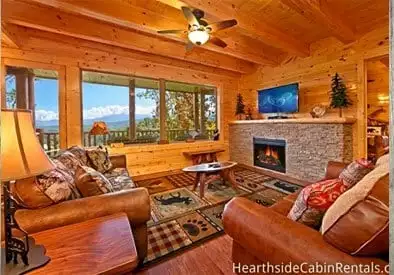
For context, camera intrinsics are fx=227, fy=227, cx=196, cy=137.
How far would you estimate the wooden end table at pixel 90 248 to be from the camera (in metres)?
0.98

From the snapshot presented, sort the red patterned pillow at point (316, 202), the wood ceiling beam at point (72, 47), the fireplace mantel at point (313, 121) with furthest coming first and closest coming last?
the fireplace mantel at point (313, 121) < the wood ceiling beam at point (72, 47) < the red patterned pillow at point (316, 202)

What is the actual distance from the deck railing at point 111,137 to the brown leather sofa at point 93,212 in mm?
2797

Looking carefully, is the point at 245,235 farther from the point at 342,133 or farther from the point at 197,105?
the point at 197,105

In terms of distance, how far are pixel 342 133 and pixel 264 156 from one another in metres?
1.74

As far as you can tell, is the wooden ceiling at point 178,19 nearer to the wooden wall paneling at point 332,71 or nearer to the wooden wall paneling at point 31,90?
the wooden wall paneling at point 332,71

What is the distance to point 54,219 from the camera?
1429 millimetres

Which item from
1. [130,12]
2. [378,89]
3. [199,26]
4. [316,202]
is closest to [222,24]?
[199,26]

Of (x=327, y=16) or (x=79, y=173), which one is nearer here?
(x=79, y=173)

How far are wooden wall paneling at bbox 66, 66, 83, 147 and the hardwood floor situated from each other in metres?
2.99

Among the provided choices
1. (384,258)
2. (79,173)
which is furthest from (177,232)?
(384,258)

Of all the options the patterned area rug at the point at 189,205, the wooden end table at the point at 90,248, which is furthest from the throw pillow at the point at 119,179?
the wooden end table at the point at 90,248

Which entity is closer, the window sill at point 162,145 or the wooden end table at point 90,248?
the wooden end table at point 90,248

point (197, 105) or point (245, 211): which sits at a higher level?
point (197, 105)

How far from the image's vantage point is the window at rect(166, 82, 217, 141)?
5.30m
